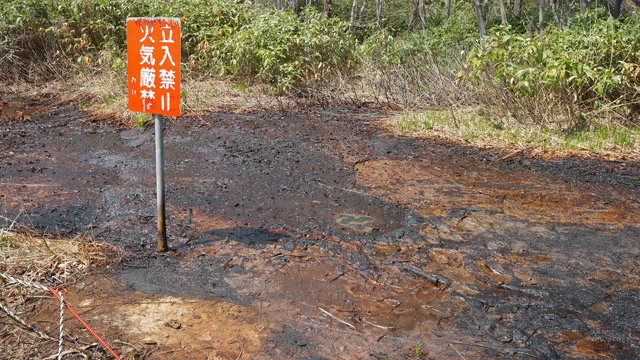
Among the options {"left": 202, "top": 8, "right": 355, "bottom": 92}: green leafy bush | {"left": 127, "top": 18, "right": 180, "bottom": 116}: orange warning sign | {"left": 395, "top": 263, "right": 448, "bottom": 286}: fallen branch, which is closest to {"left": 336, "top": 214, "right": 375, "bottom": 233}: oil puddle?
{"left": 395, "top": 263, "right": 448, "bottom": 286}: fallen branch

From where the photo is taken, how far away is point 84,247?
11.5ft

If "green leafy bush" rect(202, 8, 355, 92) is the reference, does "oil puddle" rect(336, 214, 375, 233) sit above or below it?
below

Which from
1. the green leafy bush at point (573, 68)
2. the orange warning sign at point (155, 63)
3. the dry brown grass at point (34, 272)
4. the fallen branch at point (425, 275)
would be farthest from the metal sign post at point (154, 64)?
the green leafy bush at point (573, 68)

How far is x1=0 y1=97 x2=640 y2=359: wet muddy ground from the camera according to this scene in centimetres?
267

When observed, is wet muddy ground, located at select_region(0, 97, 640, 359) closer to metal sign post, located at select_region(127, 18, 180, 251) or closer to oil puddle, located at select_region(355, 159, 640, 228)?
oil puddle, located at select_region(355, 159, 640, 228)

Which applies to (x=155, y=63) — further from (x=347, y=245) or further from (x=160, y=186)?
(x=347, y=245)

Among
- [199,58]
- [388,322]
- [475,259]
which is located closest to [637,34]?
[475,259]

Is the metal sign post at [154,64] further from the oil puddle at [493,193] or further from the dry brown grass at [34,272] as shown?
the oil puddle at [493,193]

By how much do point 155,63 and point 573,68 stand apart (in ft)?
16.3

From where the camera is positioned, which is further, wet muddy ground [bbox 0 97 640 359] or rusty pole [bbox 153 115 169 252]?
rusty pole [bbox 153 115 169 252]

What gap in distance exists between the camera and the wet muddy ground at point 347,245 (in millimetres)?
2672

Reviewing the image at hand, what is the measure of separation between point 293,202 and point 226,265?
1.35 metres

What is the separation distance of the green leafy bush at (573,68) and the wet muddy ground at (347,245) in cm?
107

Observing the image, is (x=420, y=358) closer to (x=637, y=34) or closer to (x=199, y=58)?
(x=637, y=34)
